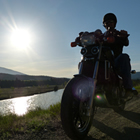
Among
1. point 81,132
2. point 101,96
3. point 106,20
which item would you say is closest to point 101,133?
point 81,132

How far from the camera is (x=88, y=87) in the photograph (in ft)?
7.82

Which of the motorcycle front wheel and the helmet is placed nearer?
the motorcycle front wheel

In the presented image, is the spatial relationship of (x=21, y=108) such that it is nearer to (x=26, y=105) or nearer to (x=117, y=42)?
(x=26, y=105)

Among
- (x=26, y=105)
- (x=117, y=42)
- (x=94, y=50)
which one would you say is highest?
(x=117, y=42)

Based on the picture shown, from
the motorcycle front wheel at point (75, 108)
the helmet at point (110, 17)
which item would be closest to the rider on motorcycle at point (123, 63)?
the helmet at point (110, 17)

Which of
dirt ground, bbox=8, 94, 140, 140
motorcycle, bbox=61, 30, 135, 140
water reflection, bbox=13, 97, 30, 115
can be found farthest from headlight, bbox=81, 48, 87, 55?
water reflection, bbox=13, 97, 30, 115

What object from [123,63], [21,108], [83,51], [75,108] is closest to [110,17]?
[123,63]

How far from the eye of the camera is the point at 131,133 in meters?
2.43

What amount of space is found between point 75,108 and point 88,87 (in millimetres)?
430

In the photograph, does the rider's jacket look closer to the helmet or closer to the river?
the helmet

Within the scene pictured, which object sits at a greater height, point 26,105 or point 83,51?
point 83,51

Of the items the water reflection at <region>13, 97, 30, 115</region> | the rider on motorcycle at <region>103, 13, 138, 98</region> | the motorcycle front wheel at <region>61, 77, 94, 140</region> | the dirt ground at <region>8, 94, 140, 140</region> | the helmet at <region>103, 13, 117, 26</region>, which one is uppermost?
the helmet at <region>103, 13, 117, 26</region>

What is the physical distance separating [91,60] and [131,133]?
4.97ft

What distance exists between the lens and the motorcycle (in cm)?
211
